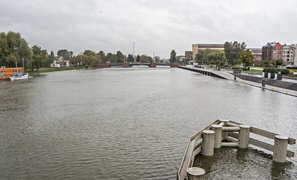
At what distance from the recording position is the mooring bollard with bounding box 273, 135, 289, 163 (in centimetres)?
1202

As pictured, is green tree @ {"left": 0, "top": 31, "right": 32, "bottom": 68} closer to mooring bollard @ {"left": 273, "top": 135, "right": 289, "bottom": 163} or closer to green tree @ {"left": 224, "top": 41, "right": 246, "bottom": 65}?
mooring bollard @ {"left": 273, "top": 135, "right": 289, "bottom": 163}

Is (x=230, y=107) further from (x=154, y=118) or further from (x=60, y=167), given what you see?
(x=60, y=167)

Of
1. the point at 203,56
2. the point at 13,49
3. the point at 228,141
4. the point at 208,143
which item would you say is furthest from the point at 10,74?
the point at 203,56

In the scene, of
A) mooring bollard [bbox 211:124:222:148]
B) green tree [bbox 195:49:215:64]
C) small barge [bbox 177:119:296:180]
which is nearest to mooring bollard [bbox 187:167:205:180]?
small barge [bbox 177:119:296:180]

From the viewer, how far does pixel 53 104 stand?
30281mm

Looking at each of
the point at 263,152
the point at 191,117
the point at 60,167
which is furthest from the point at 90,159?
the point at 191,117

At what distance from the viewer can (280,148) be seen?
12289 mm

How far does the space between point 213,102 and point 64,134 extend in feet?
63.8

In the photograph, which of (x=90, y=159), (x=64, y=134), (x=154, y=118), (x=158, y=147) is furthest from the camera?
(x=154, y=118)

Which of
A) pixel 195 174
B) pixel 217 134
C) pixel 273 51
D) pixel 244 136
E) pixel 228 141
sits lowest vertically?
pixel 228 141

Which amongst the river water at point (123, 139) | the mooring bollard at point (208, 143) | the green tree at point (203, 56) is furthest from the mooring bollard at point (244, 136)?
the green tree at point (203, 56)

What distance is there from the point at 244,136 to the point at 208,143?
8.26ft

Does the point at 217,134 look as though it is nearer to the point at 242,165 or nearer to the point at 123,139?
the point at 242,165

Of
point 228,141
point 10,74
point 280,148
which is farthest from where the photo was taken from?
point 10,74
